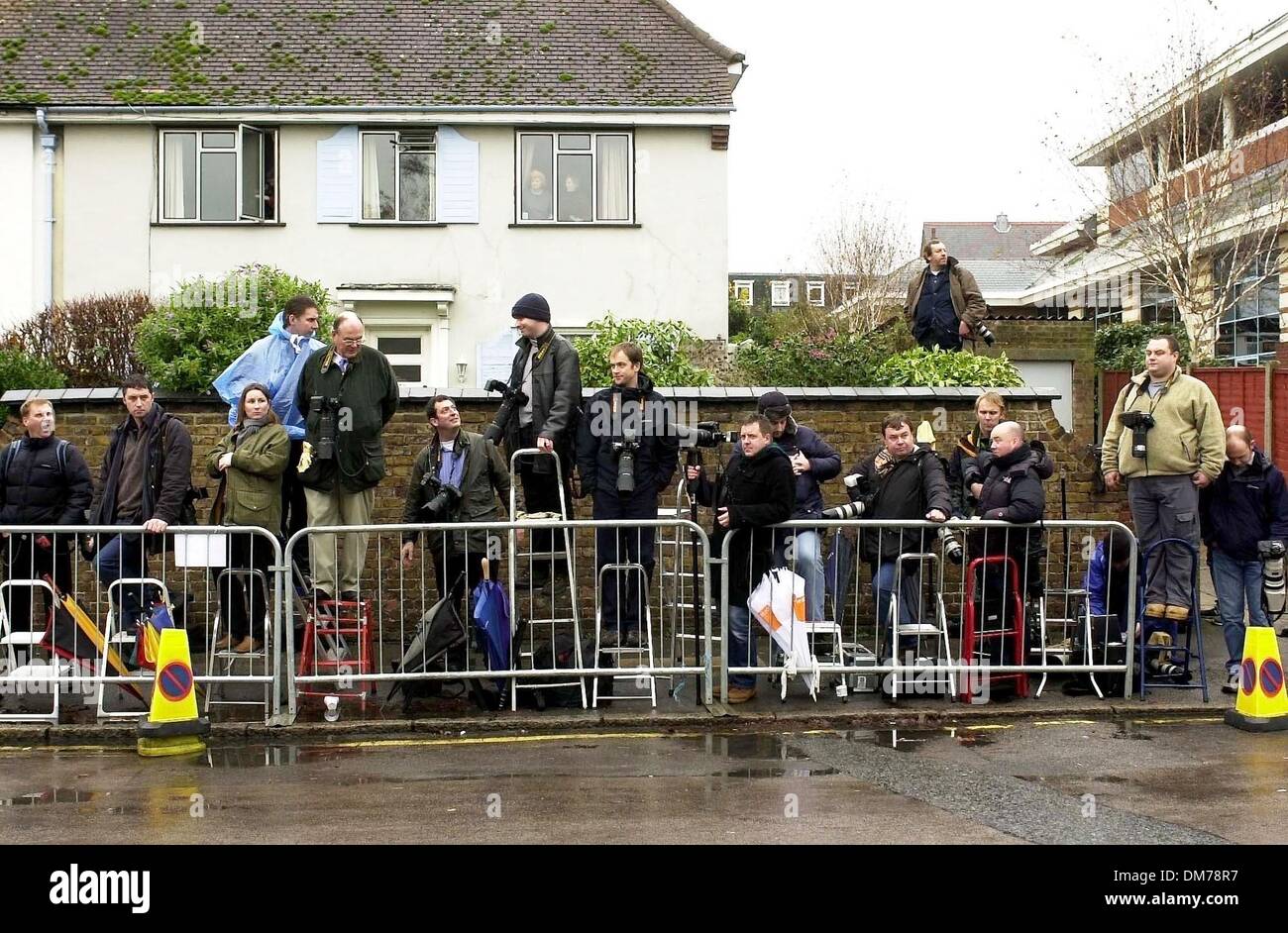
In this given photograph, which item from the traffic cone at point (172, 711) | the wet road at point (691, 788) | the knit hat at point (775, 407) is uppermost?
the knit hat at point (775, 407)

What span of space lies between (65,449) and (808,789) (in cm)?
623

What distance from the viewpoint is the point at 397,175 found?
25.1 metres

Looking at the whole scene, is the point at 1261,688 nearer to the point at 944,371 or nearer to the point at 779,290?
the point at 944,371

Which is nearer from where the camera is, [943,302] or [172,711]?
[172,711]

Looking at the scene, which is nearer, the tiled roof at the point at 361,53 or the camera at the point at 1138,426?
the camera at the point at 1138,426

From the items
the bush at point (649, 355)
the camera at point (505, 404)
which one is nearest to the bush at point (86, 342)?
the bush at point (649, 355)

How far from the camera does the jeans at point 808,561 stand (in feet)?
32.9

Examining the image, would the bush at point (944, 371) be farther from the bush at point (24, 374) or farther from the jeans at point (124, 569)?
the bush at point (24, 374)

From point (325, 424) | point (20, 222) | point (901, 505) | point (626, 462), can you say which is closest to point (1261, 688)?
point (901, 505)

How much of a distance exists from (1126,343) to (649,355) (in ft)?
54.3

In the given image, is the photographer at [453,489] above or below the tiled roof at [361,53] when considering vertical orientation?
below

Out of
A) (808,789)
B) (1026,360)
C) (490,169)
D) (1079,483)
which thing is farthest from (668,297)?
(808,789)

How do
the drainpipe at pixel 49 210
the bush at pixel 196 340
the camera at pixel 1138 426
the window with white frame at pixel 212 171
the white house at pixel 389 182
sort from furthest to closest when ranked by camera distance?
the window with white frame at pixel 212 171 < the white house at pixel 389 182 < the drainpipe at pixel 49 210 < the bush at pixel 196 340 < the camera at pixel 1138 426

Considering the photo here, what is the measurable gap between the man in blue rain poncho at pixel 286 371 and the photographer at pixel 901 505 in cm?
419
